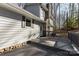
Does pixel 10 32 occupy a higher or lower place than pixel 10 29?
lower

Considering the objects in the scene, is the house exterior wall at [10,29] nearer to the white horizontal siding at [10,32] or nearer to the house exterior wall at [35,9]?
the white horizontal siding at [10,32]

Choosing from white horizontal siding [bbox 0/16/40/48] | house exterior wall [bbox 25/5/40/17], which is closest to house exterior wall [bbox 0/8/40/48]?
white horizontal siding [bbox 0/16/40/48]

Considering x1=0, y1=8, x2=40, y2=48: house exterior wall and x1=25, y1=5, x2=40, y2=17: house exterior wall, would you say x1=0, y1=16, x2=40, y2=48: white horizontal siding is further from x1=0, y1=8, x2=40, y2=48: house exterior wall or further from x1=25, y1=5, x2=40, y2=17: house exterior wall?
x1=25, y1=5, x2=40, y2=17: house exterior wall

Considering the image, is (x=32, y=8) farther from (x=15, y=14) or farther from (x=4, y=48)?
(x=4, y=48)

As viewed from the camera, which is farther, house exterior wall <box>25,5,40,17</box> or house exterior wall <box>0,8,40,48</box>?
house exterior wall <box>25,5,40,17</box>

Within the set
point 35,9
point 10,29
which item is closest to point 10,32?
point 10,29

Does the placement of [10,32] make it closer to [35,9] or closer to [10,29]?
[10,29]

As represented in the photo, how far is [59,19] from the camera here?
3206 cm

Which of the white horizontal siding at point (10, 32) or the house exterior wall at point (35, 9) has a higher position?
the house exterior wall at point (35, 9)

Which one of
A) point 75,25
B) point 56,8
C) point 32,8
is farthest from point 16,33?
point 56,8

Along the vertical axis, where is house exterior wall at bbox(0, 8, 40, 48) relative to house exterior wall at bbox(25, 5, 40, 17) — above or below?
below

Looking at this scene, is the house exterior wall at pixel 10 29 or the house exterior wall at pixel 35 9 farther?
the house exterior wall at pixel 35 9

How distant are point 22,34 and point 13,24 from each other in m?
1.61

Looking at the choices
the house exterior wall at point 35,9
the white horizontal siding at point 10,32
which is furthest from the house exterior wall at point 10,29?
the house exterior wall at point 35,9
